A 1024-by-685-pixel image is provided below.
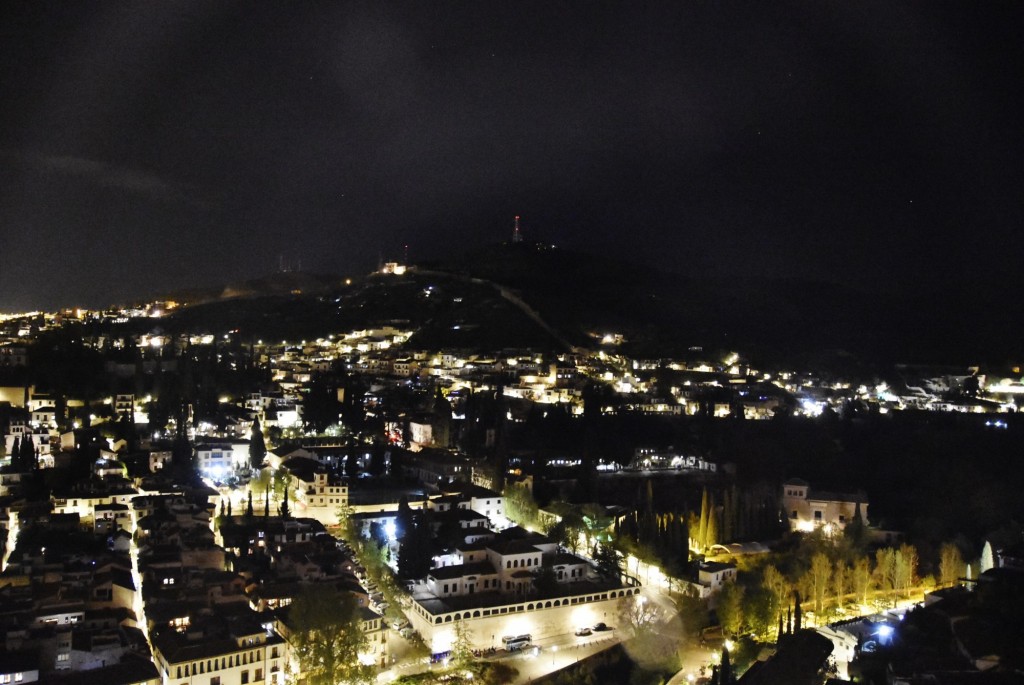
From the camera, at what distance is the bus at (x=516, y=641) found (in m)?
10.7

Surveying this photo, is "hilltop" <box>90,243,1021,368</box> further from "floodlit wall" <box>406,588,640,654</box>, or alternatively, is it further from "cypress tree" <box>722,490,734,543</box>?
"floodlit wall" <box>406,588,640,654</box>

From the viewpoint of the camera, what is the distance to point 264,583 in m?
10.7

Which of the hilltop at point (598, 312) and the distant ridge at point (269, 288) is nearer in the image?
the hilltop at point (598, 312)

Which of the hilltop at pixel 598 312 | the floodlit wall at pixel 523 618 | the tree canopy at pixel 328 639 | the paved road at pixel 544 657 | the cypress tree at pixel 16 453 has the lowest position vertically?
the paved road at pixel 544 657

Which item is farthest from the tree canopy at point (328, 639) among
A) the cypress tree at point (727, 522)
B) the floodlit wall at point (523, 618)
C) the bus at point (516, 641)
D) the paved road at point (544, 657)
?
the cypress tree at point (727, 522)

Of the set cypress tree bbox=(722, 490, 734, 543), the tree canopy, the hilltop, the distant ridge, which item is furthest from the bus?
the distant ridge

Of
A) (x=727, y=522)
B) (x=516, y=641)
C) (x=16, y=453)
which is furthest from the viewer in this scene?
(x=16, y=453)

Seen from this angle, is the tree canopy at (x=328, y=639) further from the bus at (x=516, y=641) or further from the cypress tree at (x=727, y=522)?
the cypress tree at (x=727, y=522)

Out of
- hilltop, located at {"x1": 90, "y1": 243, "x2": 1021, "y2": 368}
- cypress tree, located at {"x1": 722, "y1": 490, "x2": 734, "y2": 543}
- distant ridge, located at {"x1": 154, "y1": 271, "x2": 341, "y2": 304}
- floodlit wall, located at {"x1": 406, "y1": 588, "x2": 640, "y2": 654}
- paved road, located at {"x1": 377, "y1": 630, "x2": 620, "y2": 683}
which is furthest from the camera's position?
distant ridge, located at {"x1": 154, "y1": 271, "x2": 341, "y2": 304}

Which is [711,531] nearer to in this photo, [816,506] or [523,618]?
[816,506]

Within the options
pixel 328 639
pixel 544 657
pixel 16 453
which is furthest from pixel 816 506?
pixel 16 453

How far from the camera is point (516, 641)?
10.8m

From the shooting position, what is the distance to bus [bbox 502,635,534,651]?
10.7 metres

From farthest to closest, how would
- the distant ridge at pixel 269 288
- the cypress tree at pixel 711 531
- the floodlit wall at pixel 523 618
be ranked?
the distant ridge at pixel 269 288 → the cypress tree at pixel 711 531 → the floodlit wall at pixel 523 618
